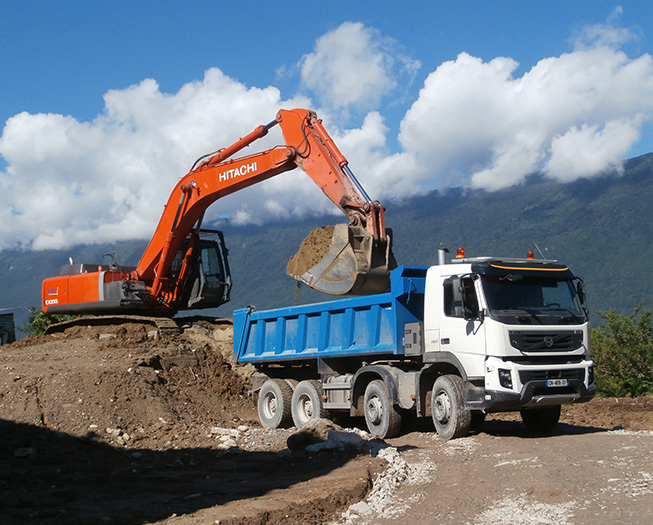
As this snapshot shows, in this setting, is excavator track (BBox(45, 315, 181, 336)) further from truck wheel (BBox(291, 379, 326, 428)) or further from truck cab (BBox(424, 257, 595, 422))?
truck cab (BBox(424, 257, 595, 422))

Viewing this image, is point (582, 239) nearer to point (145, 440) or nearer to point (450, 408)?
point (145, 440)

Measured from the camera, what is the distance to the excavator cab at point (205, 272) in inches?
786

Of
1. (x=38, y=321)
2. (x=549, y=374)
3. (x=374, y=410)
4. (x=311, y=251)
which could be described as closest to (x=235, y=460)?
(x=374, y=410)

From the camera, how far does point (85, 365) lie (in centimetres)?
1639

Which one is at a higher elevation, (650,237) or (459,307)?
(650,237)

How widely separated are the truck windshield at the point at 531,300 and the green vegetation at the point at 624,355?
11.5 m

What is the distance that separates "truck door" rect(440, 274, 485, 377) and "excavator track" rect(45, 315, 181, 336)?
9.95 meters

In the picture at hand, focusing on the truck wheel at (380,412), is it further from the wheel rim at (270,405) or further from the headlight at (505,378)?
the wheel rim at (270,405)

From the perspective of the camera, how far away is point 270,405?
603 inches

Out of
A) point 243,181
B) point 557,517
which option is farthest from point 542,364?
point 243,181

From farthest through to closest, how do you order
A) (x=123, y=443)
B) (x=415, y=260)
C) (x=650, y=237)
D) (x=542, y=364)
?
(x=415, y=260)
(x=650, y=237)
(x=123, y=443)
(x=542, y=364)

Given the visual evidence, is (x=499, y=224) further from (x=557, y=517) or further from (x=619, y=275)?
(x=557, y=517)

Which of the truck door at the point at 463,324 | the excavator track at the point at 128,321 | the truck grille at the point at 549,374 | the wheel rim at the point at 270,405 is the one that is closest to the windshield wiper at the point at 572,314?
the truck grille at the point at 549,374

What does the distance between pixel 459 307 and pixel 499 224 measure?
178395mm
